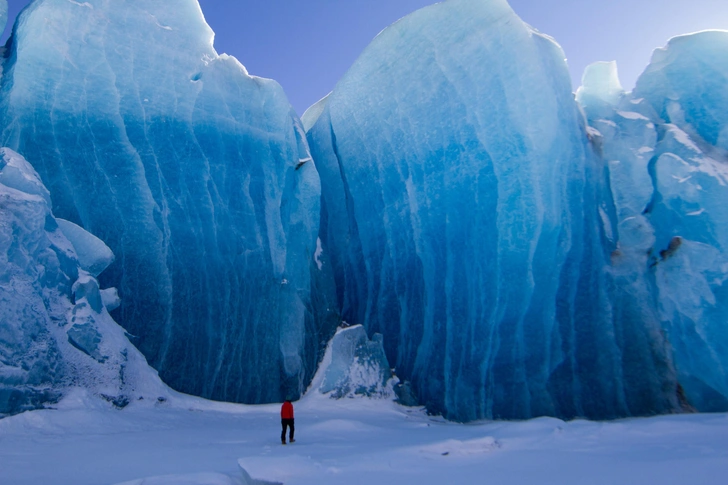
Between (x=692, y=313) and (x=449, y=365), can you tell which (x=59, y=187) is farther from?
(x=692, y=313)

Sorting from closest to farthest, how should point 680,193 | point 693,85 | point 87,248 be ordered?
point 87,248
point 680,193
point 693,85

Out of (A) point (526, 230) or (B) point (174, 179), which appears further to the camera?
(B) point (174, 179)

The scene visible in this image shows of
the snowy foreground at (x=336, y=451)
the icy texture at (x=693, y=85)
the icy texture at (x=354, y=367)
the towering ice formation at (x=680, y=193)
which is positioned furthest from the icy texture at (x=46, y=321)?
the icy texture at (x=693, y=85)

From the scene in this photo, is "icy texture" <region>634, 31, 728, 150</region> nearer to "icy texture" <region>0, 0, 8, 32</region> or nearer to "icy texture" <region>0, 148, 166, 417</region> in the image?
"icy texture" <region>0, 148, 166, 417</region>

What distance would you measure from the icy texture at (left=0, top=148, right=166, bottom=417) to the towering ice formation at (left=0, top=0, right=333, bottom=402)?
49 centimetres

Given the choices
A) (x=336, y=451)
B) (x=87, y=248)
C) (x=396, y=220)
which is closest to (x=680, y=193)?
(x=396, y=220)

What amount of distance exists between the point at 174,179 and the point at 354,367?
4331 mm

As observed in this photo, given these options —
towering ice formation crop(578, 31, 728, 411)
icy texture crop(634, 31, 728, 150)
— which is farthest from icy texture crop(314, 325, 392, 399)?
icy texture crop(634, 31, 728, 150)

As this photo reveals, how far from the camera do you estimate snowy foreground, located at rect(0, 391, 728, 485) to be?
3330 millimetres

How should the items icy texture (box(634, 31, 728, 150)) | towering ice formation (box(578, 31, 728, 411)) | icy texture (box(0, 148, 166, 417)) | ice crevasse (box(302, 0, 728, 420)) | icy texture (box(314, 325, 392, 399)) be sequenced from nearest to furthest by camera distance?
icy texture (box(0, 148, 166, 417)) → towering ice formation (box(578, 31, 728, 411)) → ice crevasse (box(302, 0, 728, 420)) → icy texture (box(634, 31, 728, 150)) → icy texture (box(314, 325, 392, 399))

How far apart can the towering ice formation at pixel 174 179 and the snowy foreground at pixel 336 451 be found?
156cm

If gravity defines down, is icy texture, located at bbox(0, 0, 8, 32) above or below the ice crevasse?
above

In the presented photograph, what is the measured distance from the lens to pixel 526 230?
7457mm

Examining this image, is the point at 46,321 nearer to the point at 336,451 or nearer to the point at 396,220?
the point at 336,451
